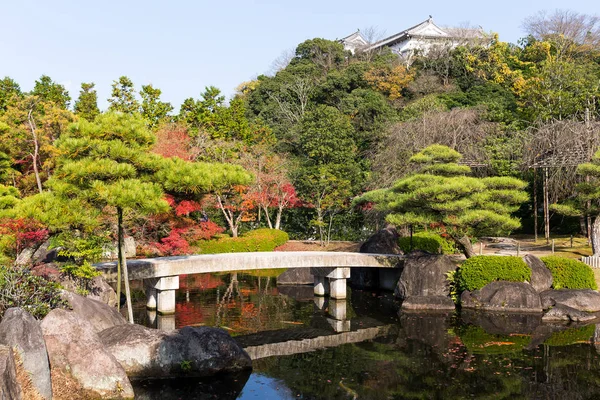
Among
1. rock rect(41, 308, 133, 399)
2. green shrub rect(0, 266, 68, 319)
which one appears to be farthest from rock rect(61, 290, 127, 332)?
rock rect(41, 308, 133, 399)

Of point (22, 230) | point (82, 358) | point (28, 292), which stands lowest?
point (82, 358)

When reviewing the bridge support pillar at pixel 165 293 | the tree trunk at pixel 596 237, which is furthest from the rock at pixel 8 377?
the tree trunk at pixel 596 237

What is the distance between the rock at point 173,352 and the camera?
12.1 meters

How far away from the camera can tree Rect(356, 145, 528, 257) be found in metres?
19.1

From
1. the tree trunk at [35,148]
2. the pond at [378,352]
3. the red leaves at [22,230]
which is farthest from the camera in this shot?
the tree trunk at [35,148]

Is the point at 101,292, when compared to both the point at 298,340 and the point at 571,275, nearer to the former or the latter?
the point at 298,340

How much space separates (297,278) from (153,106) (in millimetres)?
16501

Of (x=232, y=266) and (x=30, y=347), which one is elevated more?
(x=232, y=266)

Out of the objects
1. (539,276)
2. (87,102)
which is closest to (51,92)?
(87,102)

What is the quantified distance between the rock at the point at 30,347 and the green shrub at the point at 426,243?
17.1 m

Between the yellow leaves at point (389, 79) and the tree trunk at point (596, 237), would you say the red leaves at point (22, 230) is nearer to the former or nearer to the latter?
the tree trunk at point (596, 237)

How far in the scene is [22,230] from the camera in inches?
622

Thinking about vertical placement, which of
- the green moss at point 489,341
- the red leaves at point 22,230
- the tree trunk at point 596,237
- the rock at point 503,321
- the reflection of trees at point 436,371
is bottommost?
the reflection of trees at point 436,371

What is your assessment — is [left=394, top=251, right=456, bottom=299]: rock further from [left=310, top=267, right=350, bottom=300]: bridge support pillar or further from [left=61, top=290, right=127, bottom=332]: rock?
[left=61, top=290, right=127, bottom=332]: rock
